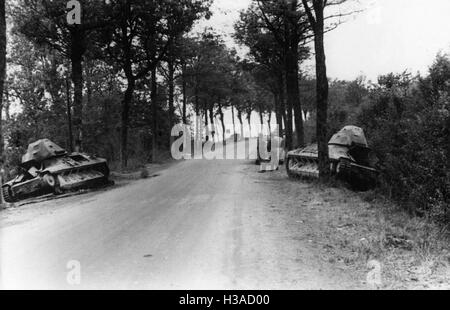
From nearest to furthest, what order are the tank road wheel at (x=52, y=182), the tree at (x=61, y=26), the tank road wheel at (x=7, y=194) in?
the tank road wheel at (x=7, y=194), the tank road wheel at (x=52, y=182), the tree at (x=61, y=26)

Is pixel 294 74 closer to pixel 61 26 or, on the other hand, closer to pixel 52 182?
pixel 61 26

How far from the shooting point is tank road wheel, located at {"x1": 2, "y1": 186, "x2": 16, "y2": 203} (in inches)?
599

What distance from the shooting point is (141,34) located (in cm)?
2623

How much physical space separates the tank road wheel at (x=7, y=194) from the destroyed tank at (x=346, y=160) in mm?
10924

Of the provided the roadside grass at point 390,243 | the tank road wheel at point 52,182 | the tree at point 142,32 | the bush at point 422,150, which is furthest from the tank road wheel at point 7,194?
the bush at point 422,150

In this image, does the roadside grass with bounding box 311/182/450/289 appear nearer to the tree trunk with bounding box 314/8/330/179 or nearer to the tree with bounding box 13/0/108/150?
the tree trunk with bounding box 314/8/330/179

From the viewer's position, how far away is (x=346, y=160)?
1529 cm

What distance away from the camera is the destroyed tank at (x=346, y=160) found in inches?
602

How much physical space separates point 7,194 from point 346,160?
1219 cm

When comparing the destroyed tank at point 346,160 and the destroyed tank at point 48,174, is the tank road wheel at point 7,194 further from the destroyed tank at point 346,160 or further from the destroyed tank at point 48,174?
the destroyed tank at point 346,160

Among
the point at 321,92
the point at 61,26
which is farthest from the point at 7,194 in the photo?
the point at 321,92

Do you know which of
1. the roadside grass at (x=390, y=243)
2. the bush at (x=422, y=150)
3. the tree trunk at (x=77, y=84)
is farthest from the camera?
the tree trunk at (x=77, y=84)

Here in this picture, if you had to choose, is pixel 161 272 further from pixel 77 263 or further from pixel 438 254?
pixel 438 254
